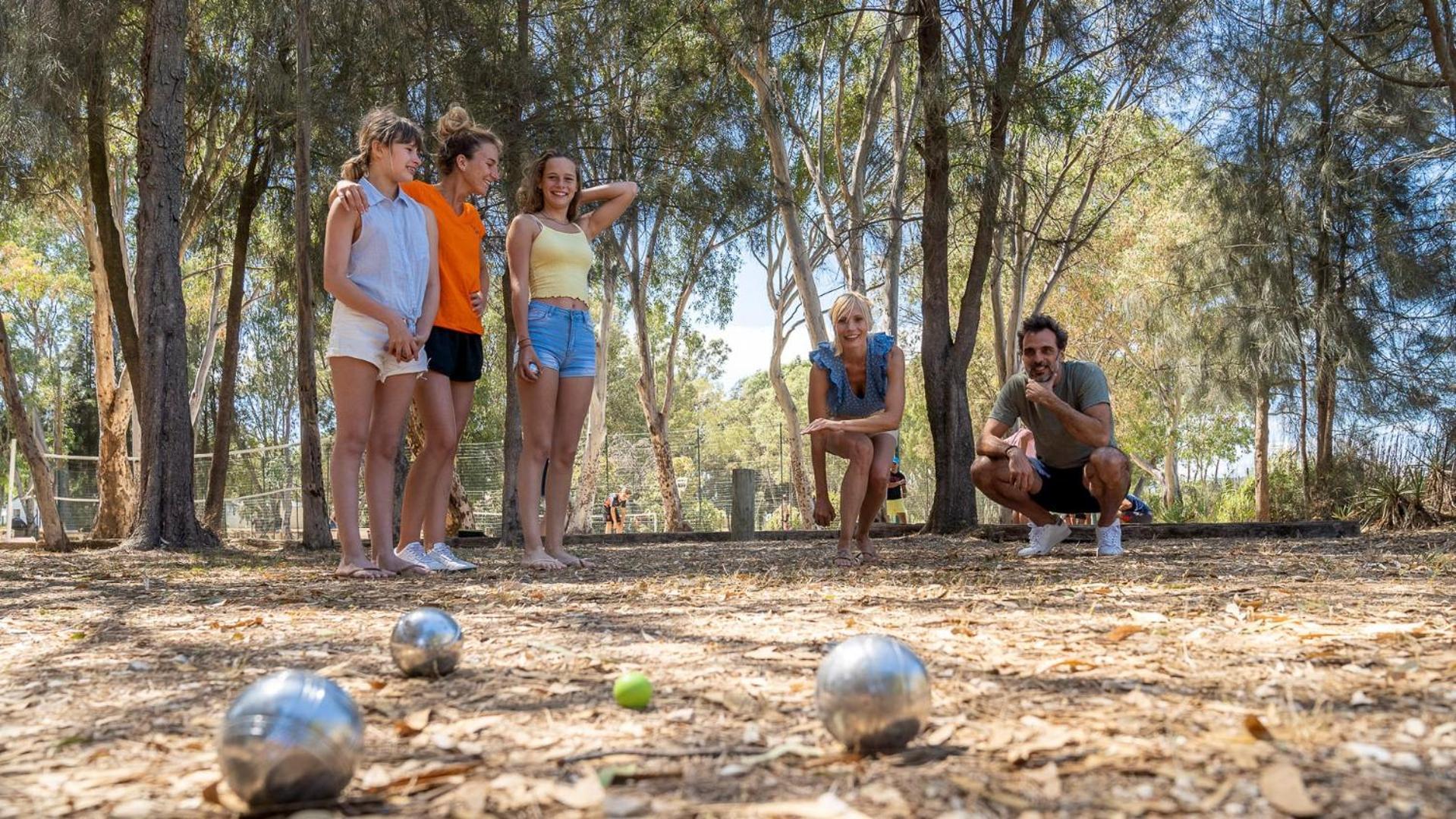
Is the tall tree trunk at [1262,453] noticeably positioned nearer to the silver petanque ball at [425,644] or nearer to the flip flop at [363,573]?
the flip flop at [363,573]

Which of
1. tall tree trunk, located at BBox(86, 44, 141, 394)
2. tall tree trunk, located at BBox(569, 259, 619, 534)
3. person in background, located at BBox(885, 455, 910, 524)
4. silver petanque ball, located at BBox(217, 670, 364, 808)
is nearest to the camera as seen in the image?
silver petanque ball, located at BBox(217, 670, 364, 808)

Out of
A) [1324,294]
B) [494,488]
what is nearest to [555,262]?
[1324,294]

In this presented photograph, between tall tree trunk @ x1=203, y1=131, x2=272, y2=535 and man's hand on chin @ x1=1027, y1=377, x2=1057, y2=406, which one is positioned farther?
tall tree trunk @ x1=203, y1=131, x2=272, y2=535

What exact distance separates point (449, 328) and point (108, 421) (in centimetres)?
1280

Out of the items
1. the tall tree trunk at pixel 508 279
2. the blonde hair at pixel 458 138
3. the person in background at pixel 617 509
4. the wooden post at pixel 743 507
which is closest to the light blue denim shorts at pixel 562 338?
the blonde hair at pixel 458 138

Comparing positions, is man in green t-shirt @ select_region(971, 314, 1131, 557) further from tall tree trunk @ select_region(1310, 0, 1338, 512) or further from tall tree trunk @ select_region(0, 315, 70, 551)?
tall tree trunk @ select_region(1310, 0, 1338, 512)

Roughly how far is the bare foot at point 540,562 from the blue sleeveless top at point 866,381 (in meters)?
1.51

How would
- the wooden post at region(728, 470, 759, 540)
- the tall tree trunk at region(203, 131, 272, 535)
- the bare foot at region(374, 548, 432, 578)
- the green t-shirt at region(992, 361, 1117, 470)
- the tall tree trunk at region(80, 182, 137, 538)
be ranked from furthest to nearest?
the tall tree trunk at region(80, 182, 137, 538), the tall tree trunk at region(203, 131, 272, 535), the wooden post at region(728, 470, 759, 540), the green t-shirt at region(992, 361, 1117, 470), the bare foot at region(374, 548, 432, 578)

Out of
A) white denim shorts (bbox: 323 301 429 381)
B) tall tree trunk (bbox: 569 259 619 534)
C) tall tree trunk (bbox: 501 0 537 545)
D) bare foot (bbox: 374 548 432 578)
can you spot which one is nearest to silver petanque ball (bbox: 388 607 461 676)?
white denim shorts (bbox: 323 301 429 381)

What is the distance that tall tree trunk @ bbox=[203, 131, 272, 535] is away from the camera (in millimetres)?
12312

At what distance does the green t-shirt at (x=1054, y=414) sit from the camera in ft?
20.1

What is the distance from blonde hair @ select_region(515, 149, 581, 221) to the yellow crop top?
0.20m

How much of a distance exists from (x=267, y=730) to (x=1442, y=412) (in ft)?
53.1

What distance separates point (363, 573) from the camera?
5102 millimetres
